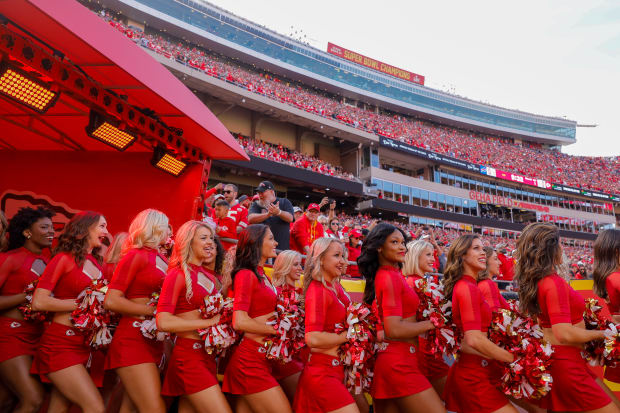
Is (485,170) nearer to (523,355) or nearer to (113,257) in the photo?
(523,355)

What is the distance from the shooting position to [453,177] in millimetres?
34719

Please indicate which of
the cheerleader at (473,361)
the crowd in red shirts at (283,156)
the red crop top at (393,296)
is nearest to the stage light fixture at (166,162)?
the red crop top at (393,296)

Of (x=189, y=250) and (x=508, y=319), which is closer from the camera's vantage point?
(x=508, y=319)

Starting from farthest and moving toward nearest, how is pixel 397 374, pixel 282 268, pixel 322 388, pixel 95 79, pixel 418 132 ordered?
pixel 418 132 < pixel 95 79 < pixel 282 268 < pixel 397 374 < pixel 322 388

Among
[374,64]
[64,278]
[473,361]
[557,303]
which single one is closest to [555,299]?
[557,303]

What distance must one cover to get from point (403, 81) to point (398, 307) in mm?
41531

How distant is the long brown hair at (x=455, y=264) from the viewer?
301 cm

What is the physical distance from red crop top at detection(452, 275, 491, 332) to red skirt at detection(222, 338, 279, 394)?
1.36 m

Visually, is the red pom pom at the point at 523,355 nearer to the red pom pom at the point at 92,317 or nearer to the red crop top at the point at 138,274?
the red crop top at the point at 138,274

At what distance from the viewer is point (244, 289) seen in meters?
2.72

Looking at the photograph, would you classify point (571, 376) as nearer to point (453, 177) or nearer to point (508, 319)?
point (508, 319)

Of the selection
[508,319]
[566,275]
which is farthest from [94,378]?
[566,275]

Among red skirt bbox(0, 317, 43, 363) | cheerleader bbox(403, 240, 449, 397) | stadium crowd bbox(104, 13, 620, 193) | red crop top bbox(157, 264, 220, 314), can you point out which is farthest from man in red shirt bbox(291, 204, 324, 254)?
stadium crowd bbox(104, 13, 620, 193)

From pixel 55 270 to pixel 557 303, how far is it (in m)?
3.67
